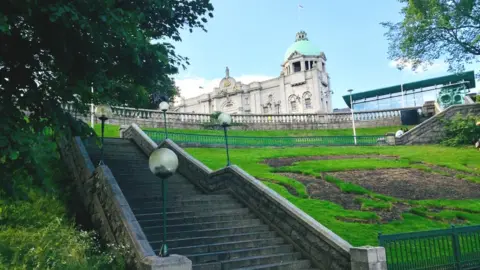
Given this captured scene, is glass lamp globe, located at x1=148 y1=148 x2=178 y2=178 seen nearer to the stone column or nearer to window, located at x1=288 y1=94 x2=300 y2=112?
the stone column

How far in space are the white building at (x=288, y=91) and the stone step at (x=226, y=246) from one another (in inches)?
2589

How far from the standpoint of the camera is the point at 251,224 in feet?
34.2

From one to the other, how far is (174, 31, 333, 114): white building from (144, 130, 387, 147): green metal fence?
47.3 meters

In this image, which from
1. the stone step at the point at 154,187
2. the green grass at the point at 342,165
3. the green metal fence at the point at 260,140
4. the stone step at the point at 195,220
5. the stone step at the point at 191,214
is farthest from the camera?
the green metal fence at the point at 260,140

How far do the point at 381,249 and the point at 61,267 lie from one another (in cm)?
608

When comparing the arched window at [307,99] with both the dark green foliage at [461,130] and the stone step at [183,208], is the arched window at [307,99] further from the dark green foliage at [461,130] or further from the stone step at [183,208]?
the stone step at [183,208]

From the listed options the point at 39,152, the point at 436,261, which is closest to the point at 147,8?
the point at 39,152

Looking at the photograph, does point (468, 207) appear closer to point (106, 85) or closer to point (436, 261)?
point (436, 261)

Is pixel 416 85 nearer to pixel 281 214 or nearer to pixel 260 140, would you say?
pixel 260 140

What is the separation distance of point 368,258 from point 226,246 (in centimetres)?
324

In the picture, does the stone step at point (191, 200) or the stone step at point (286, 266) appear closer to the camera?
the stone step at point (286, 266)

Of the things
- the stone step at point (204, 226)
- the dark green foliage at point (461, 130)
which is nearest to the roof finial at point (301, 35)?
the dark green foliage at point (461, 130)

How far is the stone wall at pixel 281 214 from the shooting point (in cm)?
848

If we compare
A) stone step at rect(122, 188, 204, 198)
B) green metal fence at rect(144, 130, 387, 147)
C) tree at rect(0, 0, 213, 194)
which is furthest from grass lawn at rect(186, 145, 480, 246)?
tree at rect(0, 0, 213, 194)
